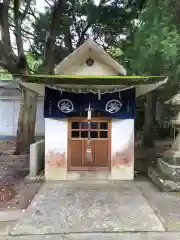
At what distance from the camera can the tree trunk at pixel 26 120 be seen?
15.9 metres

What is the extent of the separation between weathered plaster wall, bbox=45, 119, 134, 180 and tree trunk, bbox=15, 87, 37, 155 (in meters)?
5.87

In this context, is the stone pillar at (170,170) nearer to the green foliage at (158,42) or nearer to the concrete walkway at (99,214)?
the concrete walkway at (99,214)

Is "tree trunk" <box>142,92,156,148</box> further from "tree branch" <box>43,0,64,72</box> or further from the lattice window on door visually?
the lattice window on door

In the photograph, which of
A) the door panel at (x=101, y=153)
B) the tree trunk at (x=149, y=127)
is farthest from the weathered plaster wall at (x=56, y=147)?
the tree trunk at (x=149, y=127)

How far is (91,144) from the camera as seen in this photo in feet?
33.7

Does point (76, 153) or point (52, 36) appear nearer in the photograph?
point (76, 153)

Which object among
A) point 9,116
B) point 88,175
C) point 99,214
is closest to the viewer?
point 99,214

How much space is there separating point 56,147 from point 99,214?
408 cm

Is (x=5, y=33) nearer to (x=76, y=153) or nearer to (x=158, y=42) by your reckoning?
(x=76, y=153)

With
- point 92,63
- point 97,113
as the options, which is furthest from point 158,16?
point 97,113

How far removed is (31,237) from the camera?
535 centimetres

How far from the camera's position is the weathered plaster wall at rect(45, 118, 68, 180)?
10219mm

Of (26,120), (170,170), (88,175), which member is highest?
(26,120)

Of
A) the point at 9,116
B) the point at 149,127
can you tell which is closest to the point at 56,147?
the point at 149,127
